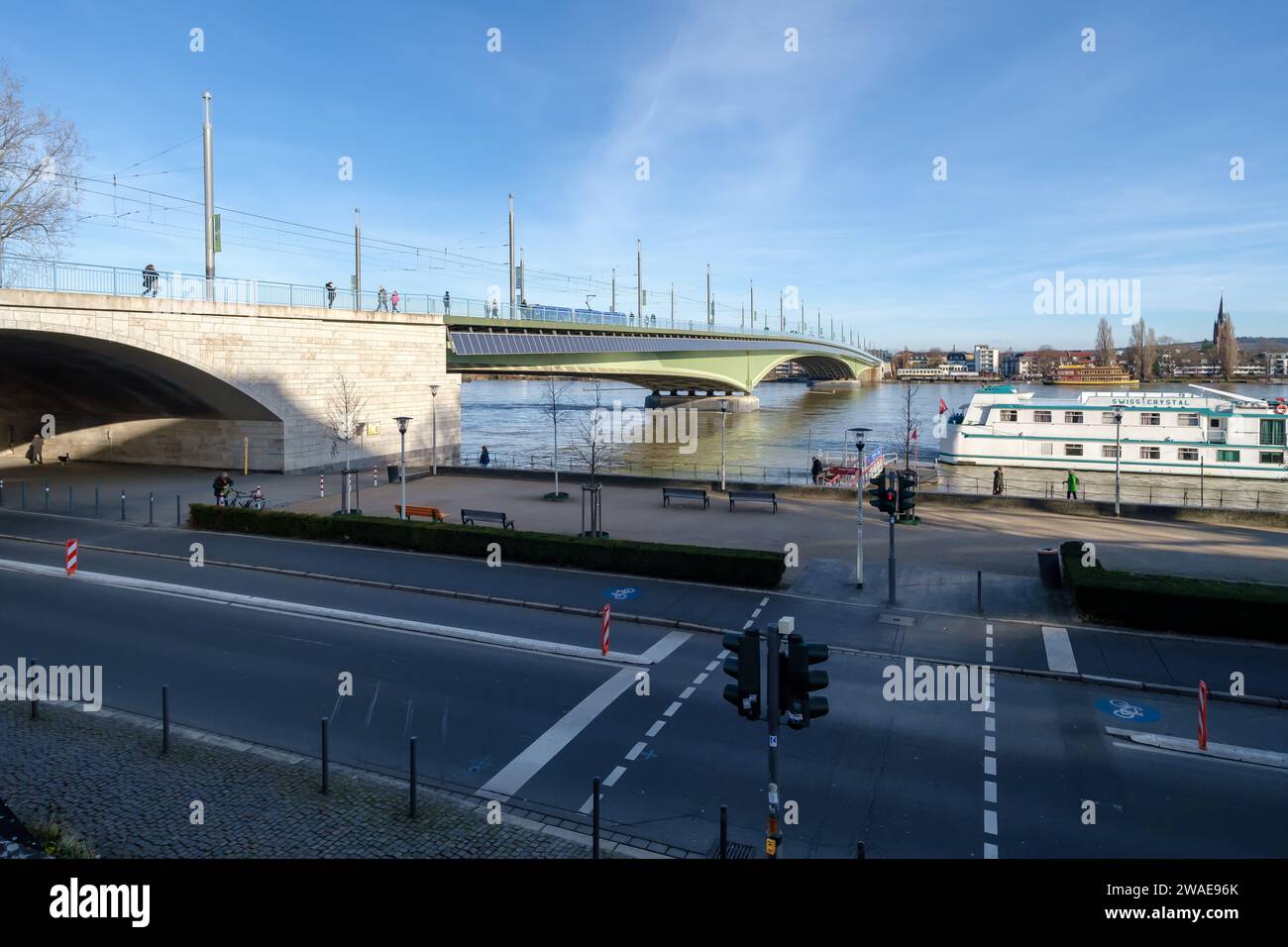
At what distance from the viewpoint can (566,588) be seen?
16.5 m

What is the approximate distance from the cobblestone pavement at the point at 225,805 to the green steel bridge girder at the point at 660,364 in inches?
1349

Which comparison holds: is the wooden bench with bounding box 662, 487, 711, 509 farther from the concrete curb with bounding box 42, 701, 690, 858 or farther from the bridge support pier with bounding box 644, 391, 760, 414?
the bridge support pier with bounding box 644, 391, 760, 414

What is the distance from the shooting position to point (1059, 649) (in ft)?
42.5

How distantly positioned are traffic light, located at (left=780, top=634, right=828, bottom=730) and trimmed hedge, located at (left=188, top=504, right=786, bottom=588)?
988 cm

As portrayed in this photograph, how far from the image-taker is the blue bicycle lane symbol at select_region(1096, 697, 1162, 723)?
410 inches

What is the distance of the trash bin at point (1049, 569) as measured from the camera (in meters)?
16.2

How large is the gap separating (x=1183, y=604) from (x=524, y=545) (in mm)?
12201

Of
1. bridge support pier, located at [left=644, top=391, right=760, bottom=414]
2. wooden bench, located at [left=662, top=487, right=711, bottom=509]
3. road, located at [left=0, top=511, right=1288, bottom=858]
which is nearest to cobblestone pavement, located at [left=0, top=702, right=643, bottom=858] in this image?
road, located at [left=0, top=511, right=1288, bottom=858]

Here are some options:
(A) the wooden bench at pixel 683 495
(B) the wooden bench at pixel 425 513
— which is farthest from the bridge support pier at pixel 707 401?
(B) the wooden bench at pixel 425 513

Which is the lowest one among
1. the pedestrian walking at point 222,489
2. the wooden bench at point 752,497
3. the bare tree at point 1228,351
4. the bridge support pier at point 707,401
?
the wooden bench at point 752,497

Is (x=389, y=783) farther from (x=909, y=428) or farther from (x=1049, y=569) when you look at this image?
(x=909, y=428)

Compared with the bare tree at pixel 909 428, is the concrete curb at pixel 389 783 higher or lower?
lower

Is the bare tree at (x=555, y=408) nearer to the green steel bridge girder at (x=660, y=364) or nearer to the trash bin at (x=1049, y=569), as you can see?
the green steel bridge girder at (x=660, y=364)
